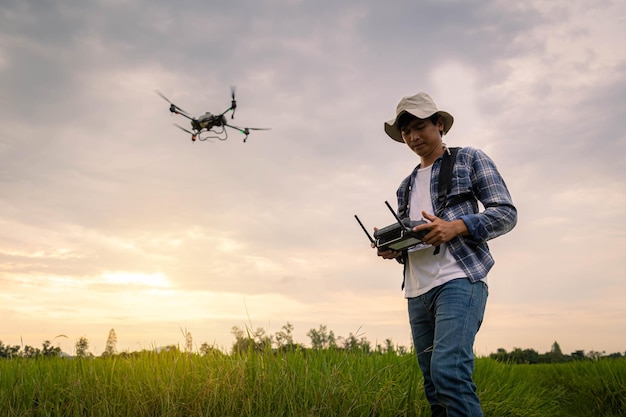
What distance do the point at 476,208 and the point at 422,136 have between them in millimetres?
553

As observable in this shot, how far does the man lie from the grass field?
4.71 feet

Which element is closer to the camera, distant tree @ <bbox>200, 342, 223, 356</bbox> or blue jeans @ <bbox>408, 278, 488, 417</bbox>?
blue jeans @ <bbox>408, 278, 488, 417</bbox>

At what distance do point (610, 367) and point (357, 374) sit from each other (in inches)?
244

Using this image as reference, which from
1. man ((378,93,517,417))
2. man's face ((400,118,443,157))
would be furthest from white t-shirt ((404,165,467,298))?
man's face ((400,118,443,157))

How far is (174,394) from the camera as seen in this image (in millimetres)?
4527

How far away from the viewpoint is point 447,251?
305cm

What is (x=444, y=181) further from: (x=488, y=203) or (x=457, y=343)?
(x=457, y=343)

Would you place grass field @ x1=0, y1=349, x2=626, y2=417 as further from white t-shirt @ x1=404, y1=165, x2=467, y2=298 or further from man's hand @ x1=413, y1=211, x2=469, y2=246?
man's hand @ x1=413, y1=211, x2=469, y2=246

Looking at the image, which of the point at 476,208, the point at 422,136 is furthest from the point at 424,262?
the point at 422,136

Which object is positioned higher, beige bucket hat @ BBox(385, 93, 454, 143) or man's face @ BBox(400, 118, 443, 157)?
beige bucket hat @ BBox(385, 93, 454, 143)

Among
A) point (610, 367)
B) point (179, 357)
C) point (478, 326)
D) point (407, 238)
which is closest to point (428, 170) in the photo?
point (407, 238)

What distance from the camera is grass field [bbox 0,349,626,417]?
Answer: 4414mm

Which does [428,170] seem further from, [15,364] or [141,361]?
[15,364]

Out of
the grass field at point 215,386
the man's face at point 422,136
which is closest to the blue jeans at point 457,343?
the man's face at point 422,136
